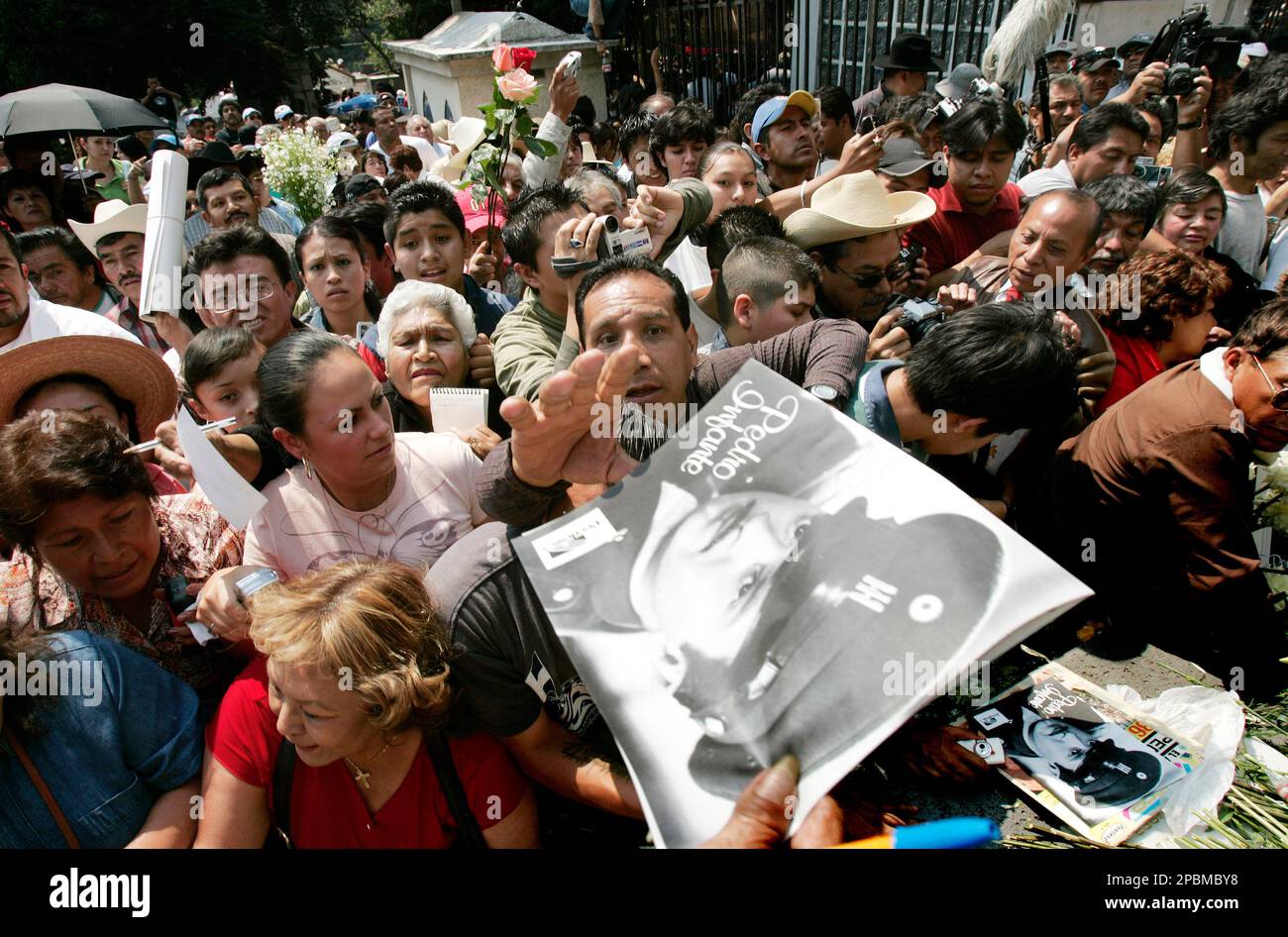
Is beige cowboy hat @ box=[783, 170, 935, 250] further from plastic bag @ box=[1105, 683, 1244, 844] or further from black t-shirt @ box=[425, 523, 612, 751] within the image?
black t-shirt @ box=[425, 523, 612, 751]

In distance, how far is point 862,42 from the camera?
10203 millimetres

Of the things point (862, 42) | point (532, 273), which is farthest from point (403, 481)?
point (862, 42)

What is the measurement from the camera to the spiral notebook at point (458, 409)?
2738mm

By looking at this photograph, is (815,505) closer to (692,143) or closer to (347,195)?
(692,143)

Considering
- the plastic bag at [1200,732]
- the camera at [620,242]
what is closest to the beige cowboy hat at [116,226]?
the camera at [620,242]

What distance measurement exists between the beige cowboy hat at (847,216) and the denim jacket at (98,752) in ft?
9.31

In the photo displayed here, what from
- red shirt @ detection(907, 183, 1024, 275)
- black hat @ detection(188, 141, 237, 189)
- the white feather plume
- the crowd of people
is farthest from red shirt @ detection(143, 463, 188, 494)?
the white feather plume

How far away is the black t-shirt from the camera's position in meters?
1.70

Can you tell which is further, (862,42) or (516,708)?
(862,42)

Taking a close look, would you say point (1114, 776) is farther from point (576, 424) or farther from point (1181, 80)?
point (1181, 80)

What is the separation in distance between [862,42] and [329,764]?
37.2 ft

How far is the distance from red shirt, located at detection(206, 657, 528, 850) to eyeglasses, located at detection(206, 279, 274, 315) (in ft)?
7.29

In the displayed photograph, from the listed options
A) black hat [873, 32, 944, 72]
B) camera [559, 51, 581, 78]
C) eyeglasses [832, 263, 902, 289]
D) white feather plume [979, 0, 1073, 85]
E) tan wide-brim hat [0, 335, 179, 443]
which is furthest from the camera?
black hat [873, 32, 944, 72]

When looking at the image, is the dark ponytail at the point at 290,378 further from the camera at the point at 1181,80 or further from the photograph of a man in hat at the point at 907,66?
the photograph of a man in hat at the point at 907,66
